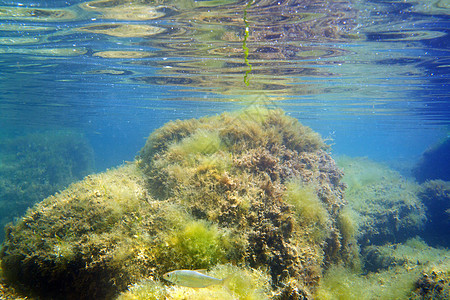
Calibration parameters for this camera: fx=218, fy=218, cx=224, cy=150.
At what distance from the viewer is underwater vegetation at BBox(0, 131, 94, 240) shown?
19109mm

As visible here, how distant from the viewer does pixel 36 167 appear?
910 inches

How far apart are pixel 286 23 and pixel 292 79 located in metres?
7.06

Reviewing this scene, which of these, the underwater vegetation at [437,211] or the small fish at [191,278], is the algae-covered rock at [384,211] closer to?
the underwater vegetation at [437,211]

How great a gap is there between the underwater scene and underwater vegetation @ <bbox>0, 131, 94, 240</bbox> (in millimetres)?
882

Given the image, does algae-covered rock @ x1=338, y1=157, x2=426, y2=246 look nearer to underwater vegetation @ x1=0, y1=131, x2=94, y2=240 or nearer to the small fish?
the small fish

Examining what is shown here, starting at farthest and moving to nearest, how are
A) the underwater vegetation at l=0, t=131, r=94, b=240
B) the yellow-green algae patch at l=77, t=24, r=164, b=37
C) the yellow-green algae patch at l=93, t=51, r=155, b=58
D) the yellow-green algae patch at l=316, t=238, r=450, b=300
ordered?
1. the underwater vegetation at l=0, t=131, r=94, b=240
2. the yellow-green algae patch at l=93, t=51, r=155, b=58
3. the yellow-green algae patch at l=77, t=24, r=164, b=37
4. the yellow-green algae patch at l=316, t=238, r=450, b=300

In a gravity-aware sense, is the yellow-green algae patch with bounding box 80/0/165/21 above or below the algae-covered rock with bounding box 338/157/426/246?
above

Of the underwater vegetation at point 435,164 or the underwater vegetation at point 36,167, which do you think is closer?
the underwater vegetation at point 36,167

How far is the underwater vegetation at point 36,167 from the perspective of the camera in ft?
62.7

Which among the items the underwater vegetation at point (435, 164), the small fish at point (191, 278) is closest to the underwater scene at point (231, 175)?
the small fish at point (191, 278)

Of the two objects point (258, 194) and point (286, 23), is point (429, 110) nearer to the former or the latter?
point (286, 23)

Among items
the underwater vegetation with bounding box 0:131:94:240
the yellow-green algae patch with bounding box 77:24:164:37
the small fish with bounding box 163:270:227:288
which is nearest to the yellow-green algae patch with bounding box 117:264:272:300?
the small fish with bounding box 163:270:227:288

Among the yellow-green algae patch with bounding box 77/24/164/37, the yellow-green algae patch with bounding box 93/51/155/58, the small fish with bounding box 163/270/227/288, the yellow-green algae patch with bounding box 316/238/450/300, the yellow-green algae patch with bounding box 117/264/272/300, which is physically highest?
the yellow-green algae patch with bounding box 77/24/164/37

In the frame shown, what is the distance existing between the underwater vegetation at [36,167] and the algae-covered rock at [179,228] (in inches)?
702
